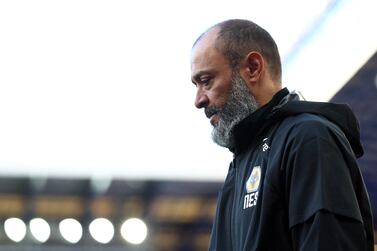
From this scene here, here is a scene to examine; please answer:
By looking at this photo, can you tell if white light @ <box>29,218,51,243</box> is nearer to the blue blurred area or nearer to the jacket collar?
the blue blurred area

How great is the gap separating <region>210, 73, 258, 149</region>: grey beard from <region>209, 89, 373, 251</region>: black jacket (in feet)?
0.12

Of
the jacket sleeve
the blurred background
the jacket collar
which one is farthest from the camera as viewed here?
the blurred background

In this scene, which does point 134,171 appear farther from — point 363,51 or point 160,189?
point 363,51

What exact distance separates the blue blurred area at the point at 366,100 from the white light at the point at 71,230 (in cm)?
405

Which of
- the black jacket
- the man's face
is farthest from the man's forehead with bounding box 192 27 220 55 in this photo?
the black jacket

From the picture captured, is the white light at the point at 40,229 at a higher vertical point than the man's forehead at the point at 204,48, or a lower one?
lower

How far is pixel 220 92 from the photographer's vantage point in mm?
1460

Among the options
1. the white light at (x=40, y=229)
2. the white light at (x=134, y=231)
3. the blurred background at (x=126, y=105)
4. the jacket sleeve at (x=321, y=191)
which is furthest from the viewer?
the white light at (x=134, y=231)

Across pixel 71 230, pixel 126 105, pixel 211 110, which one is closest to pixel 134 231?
pixel 71 230

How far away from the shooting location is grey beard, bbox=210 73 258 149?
143 cm

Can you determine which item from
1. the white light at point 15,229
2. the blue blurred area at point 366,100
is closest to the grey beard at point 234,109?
the blue blurred area at point 366,100

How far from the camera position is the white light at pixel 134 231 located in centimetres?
908

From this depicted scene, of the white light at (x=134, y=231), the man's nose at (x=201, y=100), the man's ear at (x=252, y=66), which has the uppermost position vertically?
the man's ear at (x=252, y=66)

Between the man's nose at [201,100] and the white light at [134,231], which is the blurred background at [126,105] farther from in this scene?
the man's nose at [201,100]
